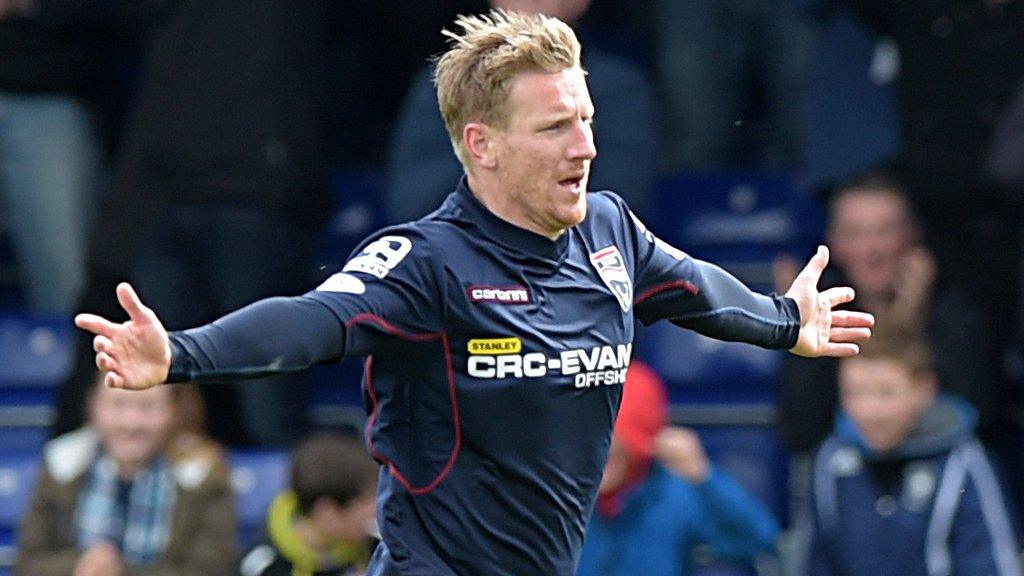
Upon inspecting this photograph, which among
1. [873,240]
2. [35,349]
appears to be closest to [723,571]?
[873,240]

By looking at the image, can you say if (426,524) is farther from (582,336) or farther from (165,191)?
(165,191)

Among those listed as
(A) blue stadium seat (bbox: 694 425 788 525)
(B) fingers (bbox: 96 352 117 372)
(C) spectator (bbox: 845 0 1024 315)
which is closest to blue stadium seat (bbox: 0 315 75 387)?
→ (A) blue stadium seat (bbox: 694 425 788 525)

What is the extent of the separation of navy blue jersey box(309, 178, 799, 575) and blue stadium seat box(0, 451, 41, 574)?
3.46 metres

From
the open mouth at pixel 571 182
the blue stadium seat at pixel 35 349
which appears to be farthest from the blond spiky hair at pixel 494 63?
the blue stadium seat at pixel 35 349

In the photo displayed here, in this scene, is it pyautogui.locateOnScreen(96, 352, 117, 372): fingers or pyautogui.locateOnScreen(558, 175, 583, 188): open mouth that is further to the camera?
pyautogui.locateOnScreen(558, 175, 583, 188): open mouth

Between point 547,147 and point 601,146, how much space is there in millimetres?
2925

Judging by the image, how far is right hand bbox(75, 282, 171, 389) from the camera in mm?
3617

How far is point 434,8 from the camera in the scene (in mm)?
8062

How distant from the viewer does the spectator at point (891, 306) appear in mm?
6707

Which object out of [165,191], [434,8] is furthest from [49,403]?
[434,8]

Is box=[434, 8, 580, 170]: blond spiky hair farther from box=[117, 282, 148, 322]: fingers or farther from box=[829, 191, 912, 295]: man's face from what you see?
box=[829, 191, 912, 295]: man's face

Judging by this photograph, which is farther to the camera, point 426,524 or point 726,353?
point 726,353

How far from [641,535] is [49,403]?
9.53 feet

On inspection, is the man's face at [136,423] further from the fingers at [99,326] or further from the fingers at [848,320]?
the fingers at [99,326]
